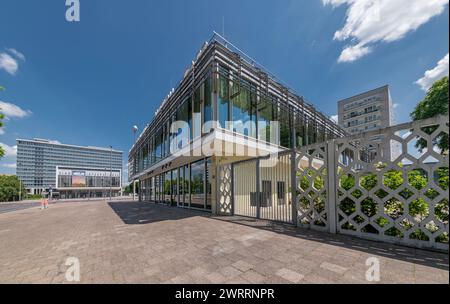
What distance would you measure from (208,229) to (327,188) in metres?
3.92

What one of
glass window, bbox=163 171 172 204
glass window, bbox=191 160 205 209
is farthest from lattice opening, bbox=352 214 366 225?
glass window, bbox=163 171 172 204

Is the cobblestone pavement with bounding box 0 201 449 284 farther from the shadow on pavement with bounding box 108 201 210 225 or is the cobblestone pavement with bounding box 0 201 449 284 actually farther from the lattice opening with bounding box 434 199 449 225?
the shadow on pavement with bounding box 108 201 210 225

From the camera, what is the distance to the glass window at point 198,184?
11.3m

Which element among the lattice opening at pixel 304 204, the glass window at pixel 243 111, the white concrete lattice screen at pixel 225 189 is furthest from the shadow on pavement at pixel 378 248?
the glass window at pixel 243 111

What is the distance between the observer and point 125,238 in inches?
216

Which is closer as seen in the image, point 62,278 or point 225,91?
point 62,278

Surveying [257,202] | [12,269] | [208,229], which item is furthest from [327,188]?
[12,269]

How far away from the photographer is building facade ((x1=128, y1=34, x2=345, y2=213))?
8680 millimetres

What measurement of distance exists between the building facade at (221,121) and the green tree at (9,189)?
199 ft

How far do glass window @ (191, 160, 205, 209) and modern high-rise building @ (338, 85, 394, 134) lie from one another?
4244cm

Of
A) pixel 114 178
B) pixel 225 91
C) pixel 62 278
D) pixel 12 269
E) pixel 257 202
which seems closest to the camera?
pixel 62 278

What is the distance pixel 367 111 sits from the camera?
47281 millimetres
